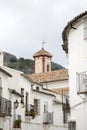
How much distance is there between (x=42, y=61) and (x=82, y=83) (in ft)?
207

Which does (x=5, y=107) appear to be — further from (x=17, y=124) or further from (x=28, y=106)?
(x=28, y=106)

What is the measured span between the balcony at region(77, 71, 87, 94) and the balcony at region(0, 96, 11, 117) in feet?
26.7

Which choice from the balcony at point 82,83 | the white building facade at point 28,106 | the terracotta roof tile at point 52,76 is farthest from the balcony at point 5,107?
the terracotta roof tile at point 52,76

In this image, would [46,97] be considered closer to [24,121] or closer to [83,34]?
[24,121]

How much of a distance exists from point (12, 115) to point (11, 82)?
436 cm

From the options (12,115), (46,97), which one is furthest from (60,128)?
(12,115)

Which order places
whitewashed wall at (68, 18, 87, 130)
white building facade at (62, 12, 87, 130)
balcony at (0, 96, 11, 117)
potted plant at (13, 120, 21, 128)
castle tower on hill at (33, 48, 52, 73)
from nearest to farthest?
white building facade at (62, 12, 87, 130), whitewashed wall at (68, 18, 87, 130), balcony at (0, 96, 11, 117), potted plant at (13, 120, 21, 128), castle tower on hill at (33, 48, 52, 73)

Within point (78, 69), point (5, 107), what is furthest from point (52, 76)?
point (78, 69)

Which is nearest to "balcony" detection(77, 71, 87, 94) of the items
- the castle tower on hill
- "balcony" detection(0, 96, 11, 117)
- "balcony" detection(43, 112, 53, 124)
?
"balcony" detection(0, 96, 11, 117)

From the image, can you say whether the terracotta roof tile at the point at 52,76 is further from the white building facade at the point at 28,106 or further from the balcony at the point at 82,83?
the balcony at the point at 82,83

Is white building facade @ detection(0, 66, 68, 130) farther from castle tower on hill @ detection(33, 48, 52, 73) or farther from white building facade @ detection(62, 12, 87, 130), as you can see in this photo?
castle tower on hill @ detection(33, 48, 52, 73)

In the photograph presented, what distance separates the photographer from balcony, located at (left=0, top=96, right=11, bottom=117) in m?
32.0

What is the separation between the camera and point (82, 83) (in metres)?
25.1

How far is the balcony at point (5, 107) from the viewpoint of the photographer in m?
32.0
